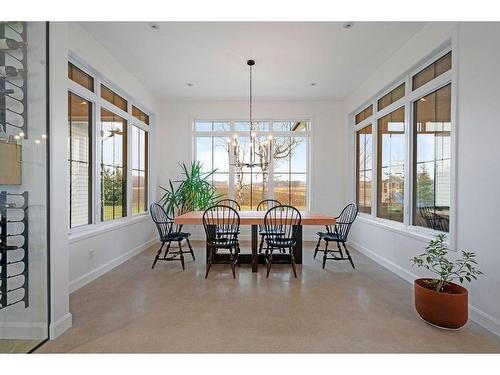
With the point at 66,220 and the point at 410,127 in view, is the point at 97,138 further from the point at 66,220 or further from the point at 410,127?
the point at 410,127

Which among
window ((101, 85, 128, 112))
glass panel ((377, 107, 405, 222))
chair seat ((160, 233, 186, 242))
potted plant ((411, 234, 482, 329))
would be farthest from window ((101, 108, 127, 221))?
glass panel ((377, 107, 405, 222))

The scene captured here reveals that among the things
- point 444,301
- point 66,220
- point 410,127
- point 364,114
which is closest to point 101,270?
point 66,220

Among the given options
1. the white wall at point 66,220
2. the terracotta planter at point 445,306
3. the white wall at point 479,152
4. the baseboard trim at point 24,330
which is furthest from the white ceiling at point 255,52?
the baseboard trim at point 24,330

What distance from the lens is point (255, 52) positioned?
3.59 m

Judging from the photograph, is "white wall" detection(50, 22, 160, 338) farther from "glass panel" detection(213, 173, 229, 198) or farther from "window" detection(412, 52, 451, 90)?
"window" detection(412, 52, 451, 90)

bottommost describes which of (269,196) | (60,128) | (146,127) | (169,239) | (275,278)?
(275,278)

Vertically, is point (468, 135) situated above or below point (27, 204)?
above

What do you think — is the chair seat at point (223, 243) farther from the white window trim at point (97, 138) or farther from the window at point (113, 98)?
the window at point (113, 98)

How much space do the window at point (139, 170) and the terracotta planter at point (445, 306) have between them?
14.4 feet

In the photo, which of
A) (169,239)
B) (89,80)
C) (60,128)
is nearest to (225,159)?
(169,239)

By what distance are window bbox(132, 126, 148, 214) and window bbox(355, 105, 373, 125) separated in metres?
4.30

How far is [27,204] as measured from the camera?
6.60ft
